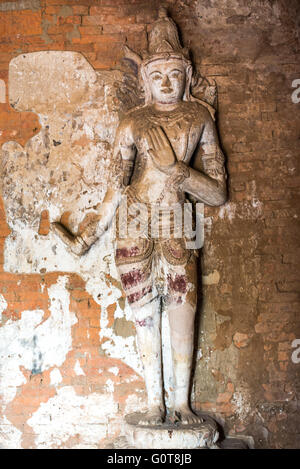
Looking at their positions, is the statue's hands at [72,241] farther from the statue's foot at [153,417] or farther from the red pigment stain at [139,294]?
the statue's foot at [153,417]

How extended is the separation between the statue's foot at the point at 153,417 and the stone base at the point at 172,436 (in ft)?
0.09

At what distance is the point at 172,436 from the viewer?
3.23 metres

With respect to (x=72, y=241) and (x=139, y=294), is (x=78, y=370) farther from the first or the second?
(x=72, y=241)

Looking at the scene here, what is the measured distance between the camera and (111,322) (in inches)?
149

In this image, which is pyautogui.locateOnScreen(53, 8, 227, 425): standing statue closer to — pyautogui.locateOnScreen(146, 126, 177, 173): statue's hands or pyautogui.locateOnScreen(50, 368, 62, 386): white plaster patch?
pyautogui.locateOnScreen(146, 126, 177, 173): statue's hands

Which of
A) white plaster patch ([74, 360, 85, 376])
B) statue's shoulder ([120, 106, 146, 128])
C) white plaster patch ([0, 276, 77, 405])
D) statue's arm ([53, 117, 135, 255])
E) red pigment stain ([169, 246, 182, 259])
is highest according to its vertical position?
statue's shoulder ([120, 106, 146, 128])

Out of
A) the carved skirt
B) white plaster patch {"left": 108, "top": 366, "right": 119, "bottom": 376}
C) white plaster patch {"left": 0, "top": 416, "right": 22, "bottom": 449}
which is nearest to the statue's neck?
the carved skirt

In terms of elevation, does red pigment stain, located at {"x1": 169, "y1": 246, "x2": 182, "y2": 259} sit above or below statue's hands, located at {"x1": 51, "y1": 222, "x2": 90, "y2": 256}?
below

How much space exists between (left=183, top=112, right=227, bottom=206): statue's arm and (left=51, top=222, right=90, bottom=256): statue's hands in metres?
0.84

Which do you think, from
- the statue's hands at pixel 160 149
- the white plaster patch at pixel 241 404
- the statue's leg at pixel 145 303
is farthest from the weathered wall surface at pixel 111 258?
the statue's hands at pixel 160 149

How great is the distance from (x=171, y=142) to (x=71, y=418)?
210 cm

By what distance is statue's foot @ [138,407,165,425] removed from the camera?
3.36 m

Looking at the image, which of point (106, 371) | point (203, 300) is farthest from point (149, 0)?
point (106, 371)

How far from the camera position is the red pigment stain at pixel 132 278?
3.49m
